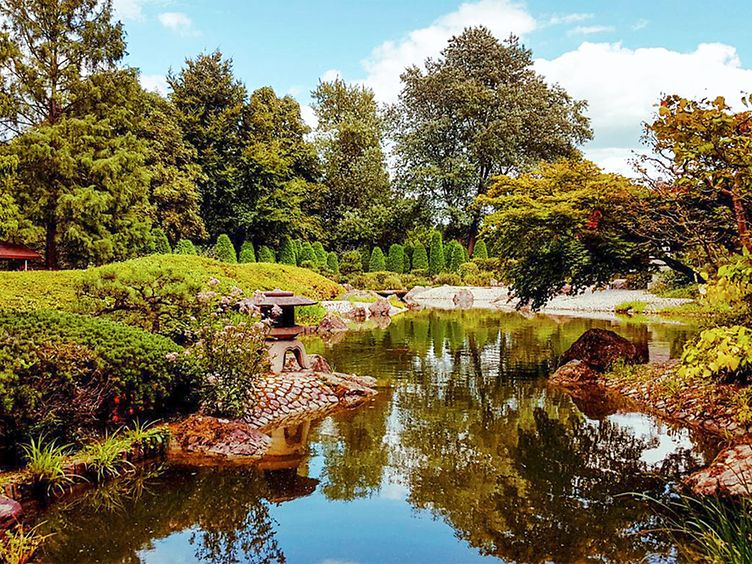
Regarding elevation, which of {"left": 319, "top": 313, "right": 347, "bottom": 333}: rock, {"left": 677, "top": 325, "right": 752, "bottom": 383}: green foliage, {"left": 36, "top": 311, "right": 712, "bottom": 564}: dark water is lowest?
{"left": 36, "top": 311, "right": 712, "bottom": 564}: dark water

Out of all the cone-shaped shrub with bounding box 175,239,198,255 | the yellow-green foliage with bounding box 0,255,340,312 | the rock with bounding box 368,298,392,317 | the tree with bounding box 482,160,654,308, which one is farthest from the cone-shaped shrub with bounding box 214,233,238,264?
the tree with bounding box 482,160,654,308

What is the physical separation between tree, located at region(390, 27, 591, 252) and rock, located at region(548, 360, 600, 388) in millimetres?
21457

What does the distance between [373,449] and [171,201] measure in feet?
71.3

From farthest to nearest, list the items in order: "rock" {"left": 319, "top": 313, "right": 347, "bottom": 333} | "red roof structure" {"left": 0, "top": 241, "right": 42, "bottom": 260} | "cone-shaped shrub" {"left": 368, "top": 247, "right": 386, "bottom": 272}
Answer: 1. "cone-shaped shrub" {"left": 368, "top": 247, "right": 386, "bottom": 272}
2. "rock" {"left": 319, "top": 313, "right": 347, "bottom": 333}
3. "red roof structure" {"left": 0, "top": 241, "right": 42, "bottom": 260}

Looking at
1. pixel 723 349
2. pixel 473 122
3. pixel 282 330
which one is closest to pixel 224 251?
pixel 473 122

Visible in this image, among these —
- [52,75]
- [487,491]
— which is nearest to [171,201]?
[52,75]

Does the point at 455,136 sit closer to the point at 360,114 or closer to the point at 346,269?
the point at 360,114

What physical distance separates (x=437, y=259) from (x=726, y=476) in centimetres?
2744

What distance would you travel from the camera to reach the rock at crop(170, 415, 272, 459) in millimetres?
5758

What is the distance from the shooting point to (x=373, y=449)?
593cm

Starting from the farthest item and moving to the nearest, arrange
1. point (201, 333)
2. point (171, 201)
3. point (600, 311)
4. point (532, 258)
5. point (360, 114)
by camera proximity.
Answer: point (360, 114) < point (171, 201) < point (600, 311) < point (532, 258) < point (201, 333)

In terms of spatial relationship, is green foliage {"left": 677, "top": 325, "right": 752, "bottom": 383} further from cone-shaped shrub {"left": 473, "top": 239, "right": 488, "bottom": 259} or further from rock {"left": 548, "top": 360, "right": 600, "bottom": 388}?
cone-shaped shrub {"left": 473, "top": 239, "right": 488, "bottom": 259}

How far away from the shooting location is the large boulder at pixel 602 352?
942cm

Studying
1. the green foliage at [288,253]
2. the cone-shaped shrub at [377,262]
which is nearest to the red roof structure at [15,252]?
the green foliage at [288,253]
